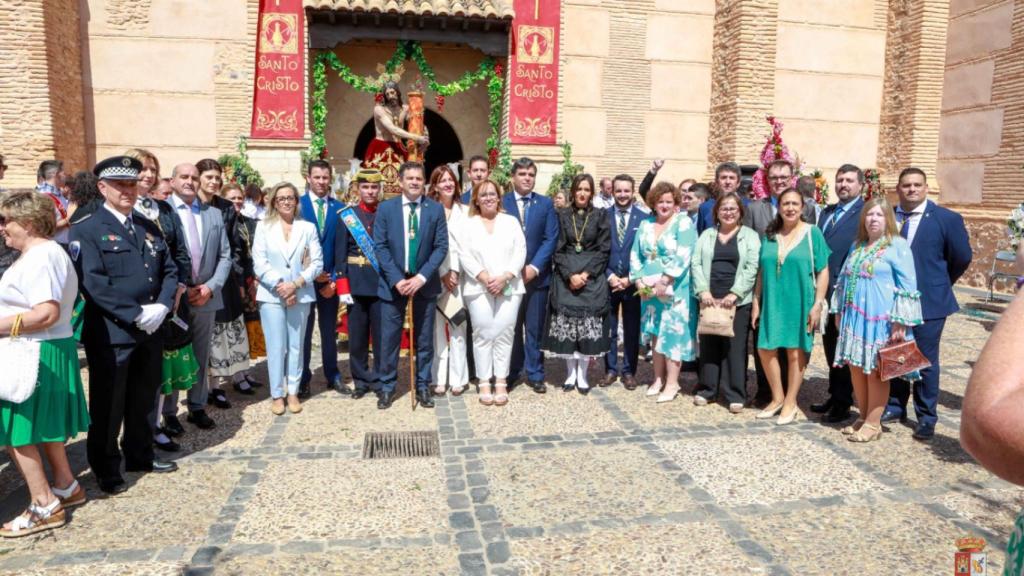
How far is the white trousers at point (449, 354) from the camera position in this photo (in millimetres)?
6080

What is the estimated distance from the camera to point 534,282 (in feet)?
21.0

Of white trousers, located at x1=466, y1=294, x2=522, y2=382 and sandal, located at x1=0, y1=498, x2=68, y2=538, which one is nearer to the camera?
sandal, located at x1=0, y1=498, x2=68, y2=538

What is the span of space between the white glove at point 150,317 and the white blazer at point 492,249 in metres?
2.57

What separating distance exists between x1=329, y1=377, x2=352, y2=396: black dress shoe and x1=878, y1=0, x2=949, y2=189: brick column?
42.0 feet

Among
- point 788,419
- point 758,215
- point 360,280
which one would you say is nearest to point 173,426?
point 360,280

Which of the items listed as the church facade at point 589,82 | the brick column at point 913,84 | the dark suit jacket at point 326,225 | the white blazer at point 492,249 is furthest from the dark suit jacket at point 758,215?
the brick column at point 913,84

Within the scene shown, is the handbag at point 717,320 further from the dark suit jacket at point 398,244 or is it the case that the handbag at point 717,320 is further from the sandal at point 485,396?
the dark suit jacket at point 398,244

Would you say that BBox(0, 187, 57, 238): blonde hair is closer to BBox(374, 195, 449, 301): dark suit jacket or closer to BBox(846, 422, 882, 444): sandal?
BBox(374, 195, 449, 301): dark suit jacket

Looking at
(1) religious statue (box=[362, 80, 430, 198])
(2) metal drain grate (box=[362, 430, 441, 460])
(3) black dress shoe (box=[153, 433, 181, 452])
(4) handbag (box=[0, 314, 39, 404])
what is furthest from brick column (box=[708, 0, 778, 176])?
(4) handbag (box=[0, 314, 39, 404])

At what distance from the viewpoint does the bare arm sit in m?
0.95

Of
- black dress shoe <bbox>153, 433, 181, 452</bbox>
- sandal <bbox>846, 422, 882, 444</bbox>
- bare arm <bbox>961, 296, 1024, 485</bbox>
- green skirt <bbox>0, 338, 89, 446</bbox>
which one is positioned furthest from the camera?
sandal <bbox>846, 422, 882, 444</bbox>

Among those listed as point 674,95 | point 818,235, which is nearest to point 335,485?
point 818,235

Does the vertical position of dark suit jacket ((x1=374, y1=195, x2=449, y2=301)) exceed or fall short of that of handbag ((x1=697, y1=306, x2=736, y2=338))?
it exceeds it

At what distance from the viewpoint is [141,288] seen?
4020mm
